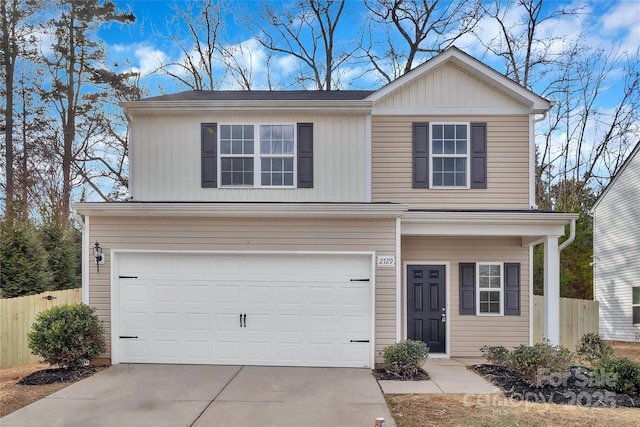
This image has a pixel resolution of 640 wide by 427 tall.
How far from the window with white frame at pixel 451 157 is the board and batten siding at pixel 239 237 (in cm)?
241

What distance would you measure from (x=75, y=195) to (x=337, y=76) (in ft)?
38.0

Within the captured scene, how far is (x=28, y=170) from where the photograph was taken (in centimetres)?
1588

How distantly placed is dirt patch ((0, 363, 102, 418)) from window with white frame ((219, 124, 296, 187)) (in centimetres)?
488

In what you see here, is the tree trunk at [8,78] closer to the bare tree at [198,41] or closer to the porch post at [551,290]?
the bare tree at [198,41]

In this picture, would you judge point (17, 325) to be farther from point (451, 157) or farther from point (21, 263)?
point (451, 157)

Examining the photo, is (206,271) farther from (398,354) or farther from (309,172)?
(398,354)

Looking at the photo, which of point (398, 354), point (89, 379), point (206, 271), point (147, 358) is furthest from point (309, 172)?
point (89, 379)

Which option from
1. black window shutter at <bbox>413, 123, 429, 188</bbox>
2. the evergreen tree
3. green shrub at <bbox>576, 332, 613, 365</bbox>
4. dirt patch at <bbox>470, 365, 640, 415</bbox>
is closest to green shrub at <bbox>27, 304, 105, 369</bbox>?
the evergreen tree

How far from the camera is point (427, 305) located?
31.5 ft

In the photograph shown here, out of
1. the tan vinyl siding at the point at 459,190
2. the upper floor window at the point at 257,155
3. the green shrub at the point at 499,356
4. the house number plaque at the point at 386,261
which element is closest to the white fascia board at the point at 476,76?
the tan vinyl siding at the point at 459,190

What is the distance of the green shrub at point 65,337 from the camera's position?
716cm

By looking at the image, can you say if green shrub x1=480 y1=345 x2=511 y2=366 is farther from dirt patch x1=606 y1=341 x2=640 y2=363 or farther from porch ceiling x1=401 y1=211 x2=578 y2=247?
dirt patch x1=606 y1=341 x2=640 y2=363

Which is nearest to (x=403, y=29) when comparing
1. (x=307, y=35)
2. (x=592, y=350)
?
(x=307, y=35)

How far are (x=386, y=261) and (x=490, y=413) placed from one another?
122 inches
